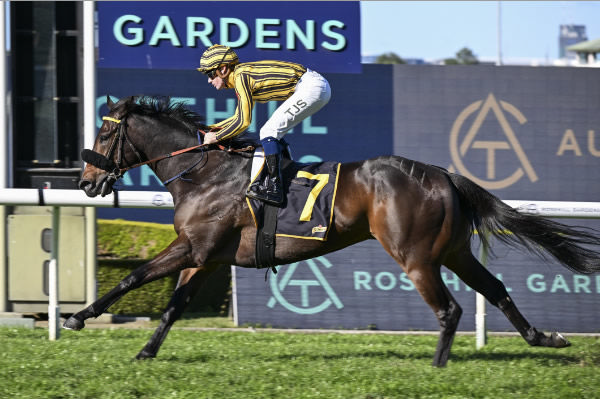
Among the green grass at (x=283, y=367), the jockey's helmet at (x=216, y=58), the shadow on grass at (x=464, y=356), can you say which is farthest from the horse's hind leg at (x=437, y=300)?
the jockey's helmet at (x=216, y=58)

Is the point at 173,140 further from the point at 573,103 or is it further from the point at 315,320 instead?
the point at 573,103

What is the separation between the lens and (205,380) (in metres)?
4.54

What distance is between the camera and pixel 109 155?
17.7 ft

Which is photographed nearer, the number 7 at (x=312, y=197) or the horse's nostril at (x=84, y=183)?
the number 7 at (x=312, y=197)

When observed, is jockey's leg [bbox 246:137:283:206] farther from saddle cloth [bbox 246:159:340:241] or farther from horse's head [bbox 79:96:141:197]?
horse's head [bbox 79:96:141:197]

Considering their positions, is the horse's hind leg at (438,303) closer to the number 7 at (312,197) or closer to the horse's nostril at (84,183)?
the number 7 at (312,197)

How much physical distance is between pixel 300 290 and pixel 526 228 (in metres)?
2.01

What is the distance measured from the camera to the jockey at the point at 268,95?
5.11 metres

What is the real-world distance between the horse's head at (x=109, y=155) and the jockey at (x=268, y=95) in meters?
0.55

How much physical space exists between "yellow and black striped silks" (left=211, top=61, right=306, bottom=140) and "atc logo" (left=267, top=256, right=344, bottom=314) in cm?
171

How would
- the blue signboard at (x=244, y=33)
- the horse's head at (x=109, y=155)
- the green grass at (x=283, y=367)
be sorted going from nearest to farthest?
the green grass at (x=283, y=367), the horse's head at (x=109, y=155), the blue signboard at (x=244, y=33)

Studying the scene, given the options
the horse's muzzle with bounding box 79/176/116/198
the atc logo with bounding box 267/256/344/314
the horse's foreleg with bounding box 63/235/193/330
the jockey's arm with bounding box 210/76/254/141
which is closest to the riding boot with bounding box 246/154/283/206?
the jockey's arm with bounding box 210/76/254/141

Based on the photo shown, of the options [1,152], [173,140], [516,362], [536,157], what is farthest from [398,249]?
[1,152]

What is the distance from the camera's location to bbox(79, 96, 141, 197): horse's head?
537cm
